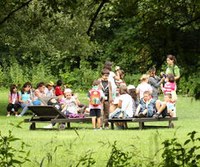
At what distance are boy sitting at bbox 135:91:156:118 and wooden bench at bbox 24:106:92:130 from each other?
1.33 metres

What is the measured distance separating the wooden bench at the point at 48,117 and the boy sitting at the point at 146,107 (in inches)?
52.4

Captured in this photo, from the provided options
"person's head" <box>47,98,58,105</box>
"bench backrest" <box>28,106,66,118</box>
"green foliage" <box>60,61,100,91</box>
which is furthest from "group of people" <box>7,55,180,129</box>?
"green foliage" <box>60,61,100,91</box>

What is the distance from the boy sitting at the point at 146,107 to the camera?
68.1 ft

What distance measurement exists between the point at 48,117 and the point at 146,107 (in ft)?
8.69

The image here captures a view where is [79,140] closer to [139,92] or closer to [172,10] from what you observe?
[139,92]

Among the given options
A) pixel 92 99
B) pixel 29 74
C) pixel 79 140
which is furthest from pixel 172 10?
pixel 29 74

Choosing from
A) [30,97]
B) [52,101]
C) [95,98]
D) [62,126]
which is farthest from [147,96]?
[30,97]

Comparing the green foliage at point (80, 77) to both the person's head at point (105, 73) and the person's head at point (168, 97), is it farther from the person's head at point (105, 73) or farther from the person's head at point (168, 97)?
the person's head at point (105, 73)

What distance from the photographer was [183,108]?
3186cm

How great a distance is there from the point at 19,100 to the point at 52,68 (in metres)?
24.3

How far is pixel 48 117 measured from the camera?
21.3 meters

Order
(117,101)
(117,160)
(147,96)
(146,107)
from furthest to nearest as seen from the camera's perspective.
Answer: (146,107), (147,96), (117,101), (117,160)

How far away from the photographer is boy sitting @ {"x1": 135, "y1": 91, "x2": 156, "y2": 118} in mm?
20766

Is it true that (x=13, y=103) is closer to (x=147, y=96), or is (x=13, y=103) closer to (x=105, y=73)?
(x=105, y=73)
